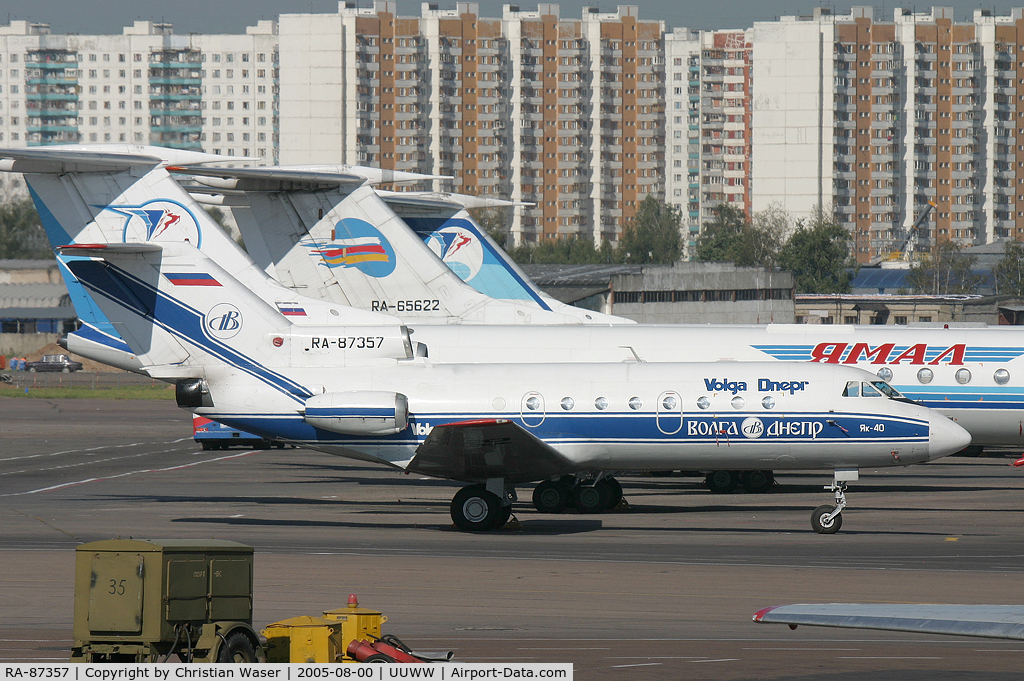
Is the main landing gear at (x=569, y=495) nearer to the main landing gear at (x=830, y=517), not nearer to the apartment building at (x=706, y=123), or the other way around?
the main landing gear at (x=830, y=517)

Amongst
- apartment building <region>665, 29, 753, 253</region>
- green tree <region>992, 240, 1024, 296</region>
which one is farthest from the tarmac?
apartment building <region>665, 29, 753, 253</region>

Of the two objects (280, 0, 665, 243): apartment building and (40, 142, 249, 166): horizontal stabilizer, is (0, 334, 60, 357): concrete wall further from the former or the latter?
(40, 142, 249, 166): horizontal stabilizer

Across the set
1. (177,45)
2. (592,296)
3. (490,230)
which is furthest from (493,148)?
(592,296)

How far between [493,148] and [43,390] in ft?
279

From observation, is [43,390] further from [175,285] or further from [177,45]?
[177,45]

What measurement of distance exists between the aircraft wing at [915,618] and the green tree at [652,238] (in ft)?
441

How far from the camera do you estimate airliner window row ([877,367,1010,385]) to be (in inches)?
1171

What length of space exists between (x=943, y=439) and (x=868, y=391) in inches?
65.4

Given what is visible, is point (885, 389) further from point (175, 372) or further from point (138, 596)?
point (138, 596)

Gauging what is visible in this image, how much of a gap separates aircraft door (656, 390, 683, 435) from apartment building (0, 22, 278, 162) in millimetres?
153759

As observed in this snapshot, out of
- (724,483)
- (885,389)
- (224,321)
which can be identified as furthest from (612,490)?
(224,321)

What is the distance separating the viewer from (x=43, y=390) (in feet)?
236

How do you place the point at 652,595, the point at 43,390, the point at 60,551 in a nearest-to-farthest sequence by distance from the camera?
1. the point at 652,595
2. the point at 60,551
3. the point at 43,390

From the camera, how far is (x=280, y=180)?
106 feet
